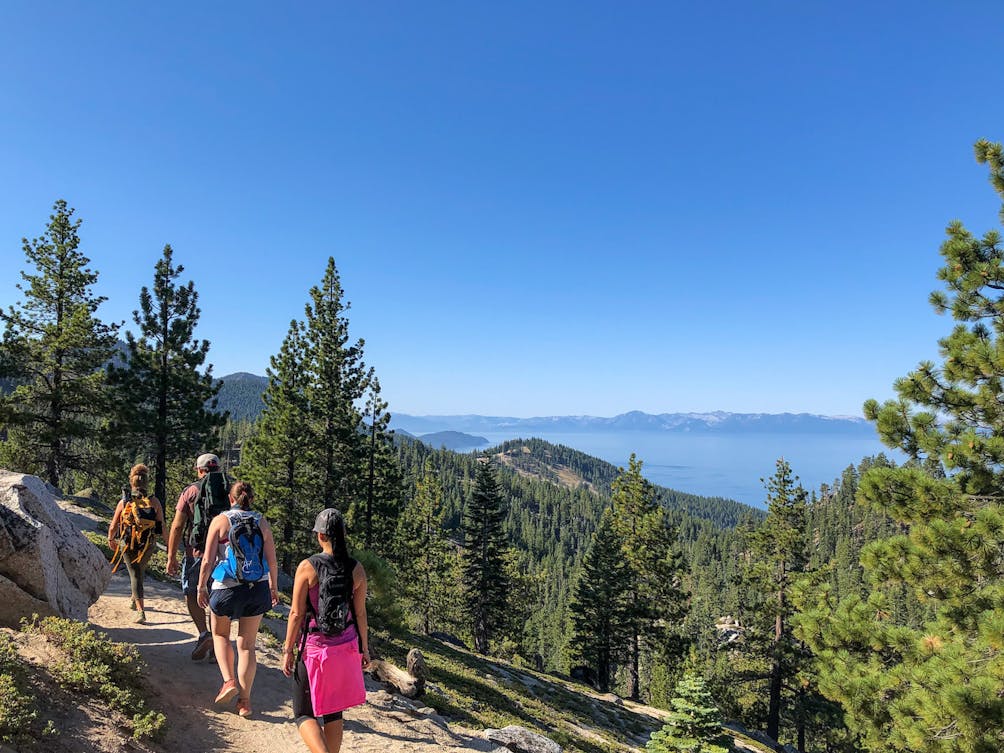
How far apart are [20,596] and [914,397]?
14.0m

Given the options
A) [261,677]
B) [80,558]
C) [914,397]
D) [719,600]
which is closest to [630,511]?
[914,397]

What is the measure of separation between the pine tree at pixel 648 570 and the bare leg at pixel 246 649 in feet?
83.9

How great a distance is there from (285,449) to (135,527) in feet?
51.0

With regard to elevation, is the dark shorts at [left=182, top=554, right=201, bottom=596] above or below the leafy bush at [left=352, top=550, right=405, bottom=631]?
above

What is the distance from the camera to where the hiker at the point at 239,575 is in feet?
18.7

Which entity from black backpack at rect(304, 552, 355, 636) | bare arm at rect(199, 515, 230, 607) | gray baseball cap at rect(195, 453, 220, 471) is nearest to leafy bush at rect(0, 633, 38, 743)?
bare arm at rect(199, 515, 230, 607)

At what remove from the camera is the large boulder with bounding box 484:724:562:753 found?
31.2 ft

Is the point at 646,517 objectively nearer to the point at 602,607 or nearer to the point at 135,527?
the point at 602,607

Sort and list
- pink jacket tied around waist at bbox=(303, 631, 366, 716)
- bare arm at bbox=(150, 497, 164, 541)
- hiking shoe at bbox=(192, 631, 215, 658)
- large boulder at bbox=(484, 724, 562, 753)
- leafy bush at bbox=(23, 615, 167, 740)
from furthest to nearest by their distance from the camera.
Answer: large boulder at bbox=(484, 724, 562, 753) < bare arm at bbox=(150, 497, 164, 541) < hiking shoe at bbox=(192, 631, 215, 658) < leafy bush at bbox=(23, 615, 167, 740) < pink jacket tied around waist at bbox=(303, 631, 366, 716)

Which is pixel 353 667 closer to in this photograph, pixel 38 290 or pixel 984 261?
pixel 984 261

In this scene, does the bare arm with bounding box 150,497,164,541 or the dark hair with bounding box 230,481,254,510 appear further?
the bare arm with bounding box 150,497,164,541

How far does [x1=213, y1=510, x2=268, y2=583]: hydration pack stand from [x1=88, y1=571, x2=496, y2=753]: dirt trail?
6.71 ft

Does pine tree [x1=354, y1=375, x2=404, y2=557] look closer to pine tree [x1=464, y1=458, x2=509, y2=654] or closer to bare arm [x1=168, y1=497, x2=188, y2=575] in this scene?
pine tree [x1=464, y1=458, x2=509, y2=654]

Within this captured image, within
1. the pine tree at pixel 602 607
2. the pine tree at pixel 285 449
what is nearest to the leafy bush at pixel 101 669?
the pine tree at pixel 285 449
